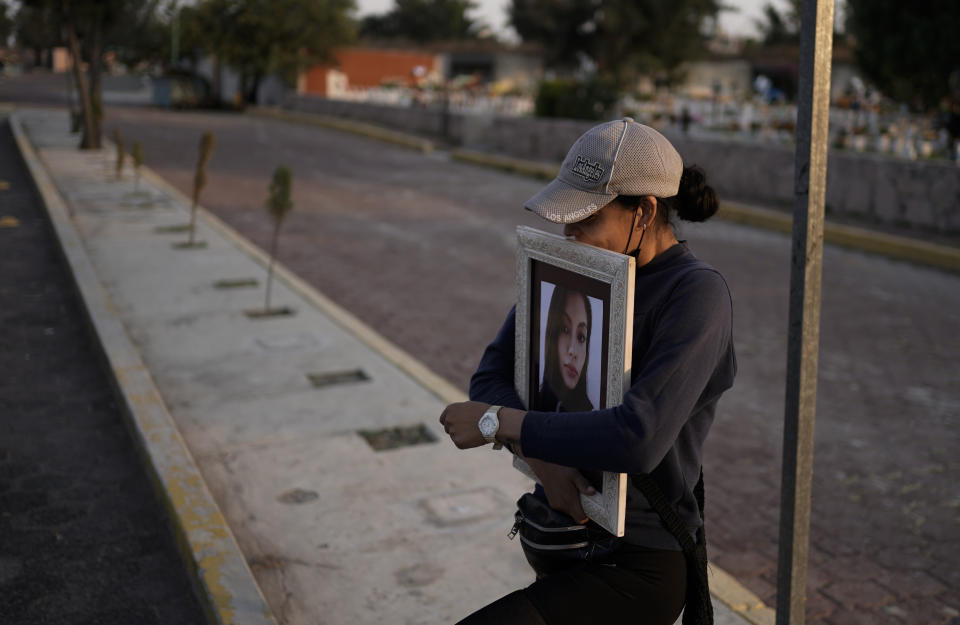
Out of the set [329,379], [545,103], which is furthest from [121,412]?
[545,103]

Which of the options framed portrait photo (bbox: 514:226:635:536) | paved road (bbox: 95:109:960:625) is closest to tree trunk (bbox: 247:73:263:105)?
paved road (bbox: 95:109:960:625)

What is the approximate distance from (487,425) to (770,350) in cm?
578

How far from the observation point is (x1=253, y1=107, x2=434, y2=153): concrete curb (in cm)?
2595

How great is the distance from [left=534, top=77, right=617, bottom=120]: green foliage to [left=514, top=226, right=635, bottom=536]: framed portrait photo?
19.4 metres

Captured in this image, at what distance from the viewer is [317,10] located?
41906mm

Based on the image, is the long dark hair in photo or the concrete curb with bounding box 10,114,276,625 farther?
the concrete curb with bounding box 10,114,276,625

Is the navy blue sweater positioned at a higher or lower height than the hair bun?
lower

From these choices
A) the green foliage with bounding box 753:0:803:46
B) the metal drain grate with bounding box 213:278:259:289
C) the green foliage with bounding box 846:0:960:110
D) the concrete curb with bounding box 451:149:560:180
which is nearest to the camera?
the metal drain grate with bounding box 213:278:259:289

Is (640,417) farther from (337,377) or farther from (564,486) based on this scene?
(337,377)

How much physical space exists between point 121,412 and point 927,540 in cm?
446

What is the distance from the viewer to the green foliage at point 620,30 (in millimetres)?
43812

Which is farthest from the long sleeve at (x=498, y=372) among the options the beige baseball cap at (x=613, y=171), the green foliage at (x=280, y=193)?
the green foliage at (x=280, y=193)

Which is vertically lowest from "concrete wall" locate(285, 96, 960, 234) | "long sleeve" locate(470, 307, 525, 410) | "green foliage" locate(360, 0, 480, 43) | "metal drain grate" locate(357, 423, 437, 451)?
"metal drain grate" locate(357, 423, 437, 451)

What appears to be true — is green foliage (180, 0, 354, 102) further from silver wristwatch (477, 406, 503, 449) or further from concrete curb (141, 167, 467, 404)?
silver wristwatch (477, 406, 503, 449)
